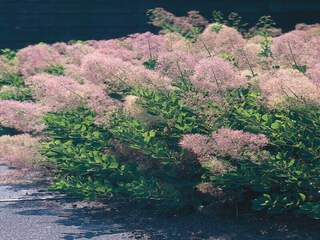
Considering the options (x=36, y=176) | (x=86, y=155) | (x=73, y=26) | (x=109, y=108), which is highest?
(x=73, y=26)

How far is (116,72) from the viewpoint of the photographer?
4855mm

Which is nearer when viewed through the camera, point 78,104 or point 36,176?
point 78,104

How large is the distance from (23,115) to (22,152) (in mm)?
322

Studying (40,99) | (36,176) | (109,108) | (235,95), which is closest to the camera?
(235,95)

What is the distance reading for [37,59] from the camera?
7.27m

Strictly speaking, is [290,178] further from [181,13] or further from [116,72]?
[181,13]

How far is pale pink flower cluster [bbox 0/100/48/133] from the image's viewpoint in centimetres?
528

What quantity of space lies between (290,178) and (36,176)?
2.80m

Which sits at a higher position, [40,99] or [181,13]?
[181,13]

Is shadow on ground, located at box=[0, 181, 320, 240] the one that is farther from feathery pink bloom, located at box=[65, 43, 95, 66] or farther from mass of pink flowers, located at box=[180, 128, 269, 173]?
feathery pink bloom, located at box=[65, 43, 95, 66]

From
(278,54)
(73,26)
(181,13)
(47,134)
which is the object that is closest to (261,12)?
(181,13)

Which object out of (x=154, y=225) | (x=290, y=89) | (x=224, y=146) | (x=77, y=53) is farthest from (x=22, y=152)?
(x=290, y=89)

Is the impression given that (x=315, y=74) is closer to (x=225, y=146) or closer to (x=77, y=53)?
(x=225, y=146)

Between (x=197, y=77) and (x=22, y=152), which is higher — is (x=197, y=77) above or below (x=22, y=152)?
above
